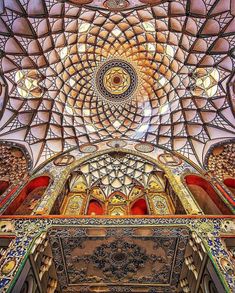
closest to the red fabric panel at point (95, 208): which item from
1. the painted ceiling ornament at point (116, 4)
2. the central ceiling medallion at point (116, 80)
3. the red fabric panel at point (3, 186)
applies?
the red fabric panel at point (3, 186)

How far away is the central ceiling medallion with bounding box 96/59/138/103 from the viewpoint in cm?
1571

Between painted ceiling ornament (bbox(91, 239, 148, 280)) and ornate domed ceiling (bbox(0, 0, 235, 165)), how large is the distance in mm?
6528

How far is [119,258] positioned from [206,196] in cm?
561

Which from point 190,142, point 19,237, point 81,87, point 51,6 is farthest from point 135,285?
point 51,6

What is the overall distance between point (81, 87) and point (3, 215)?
10.1 m

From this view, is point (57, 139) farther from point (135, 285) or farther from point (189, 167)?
point (135, 285)

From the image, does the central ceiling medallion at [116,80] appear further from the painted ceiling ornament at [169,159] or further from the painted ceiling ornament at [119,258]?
the painted ceiling ornament at [119,258]

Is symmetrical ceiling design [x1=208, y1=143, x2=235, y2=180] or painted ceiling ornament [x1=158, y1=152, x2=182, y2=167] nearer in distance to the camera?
symmetrical ceiling design [x1=208, y1=143, x2=235, y2=180]

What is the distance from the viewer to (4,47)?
1104 centimetres

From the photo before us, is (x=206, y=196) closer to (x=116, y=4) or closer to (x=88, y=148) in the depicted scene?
(x=88, y=148)

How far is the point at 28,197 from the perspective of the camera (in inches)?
460

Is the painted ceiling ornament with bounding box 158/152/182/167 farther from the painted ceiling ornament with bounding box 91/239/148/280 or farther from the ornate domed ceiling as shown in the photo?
the painted ceiling ornament with bounding box 91/239/148/280

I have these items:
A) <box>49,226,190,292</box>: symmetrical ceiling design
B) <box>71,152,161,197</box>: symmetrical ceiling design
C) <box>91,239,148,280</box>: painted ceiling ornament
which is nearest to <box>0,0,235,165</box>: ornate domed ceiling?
<box>71,152,161,197</box>: symmetrical ceiling design

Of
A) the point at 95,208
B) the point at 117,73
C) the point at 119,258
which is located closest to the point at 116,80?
the point at 117,73
